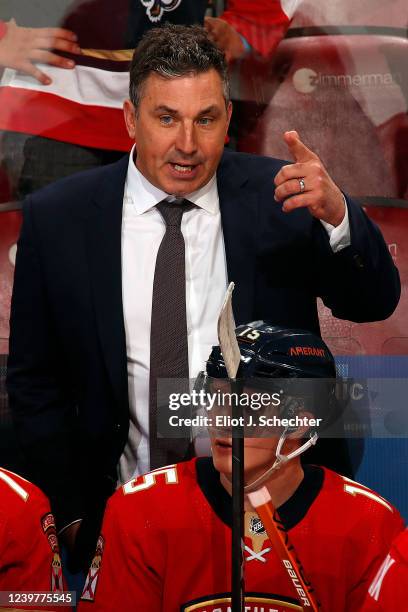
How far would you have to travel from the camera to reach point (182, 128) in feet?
5.92

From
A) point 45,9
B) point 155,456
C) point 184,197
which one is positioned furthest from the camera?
point 45,9

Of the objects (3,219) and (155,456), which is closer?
(155,456)

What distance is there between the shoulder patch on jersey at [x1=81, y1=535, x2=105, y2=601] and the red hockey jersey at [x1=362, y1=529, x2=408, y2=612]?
1.25 ft

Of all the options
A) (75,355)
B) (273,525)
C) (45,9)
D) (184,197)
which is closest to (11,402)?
(75,355)

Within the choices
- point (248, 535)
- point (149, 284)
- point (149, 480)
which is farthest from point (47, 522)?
point (149, 284)

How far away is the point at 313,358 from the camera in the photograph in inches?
63.7

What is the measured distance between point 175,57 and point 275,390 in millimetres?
579

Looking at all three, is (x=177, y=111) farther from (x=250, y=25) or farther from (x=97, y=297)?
(x=250, y=25)

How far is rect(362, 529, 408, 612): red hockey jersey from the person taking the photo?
143cm

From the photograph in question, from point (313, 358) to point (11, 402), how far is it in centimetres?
58

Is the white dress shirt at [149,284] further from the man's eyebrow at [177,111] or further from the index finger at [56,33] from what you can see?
the index finger at [56,33]

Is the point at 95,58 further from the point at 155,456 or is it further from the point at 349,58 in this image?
the point at 155,456

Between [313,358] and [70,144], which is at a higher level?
[70,144]

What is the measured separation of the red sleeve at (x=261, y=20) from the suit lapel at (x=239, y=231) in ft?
2.16
